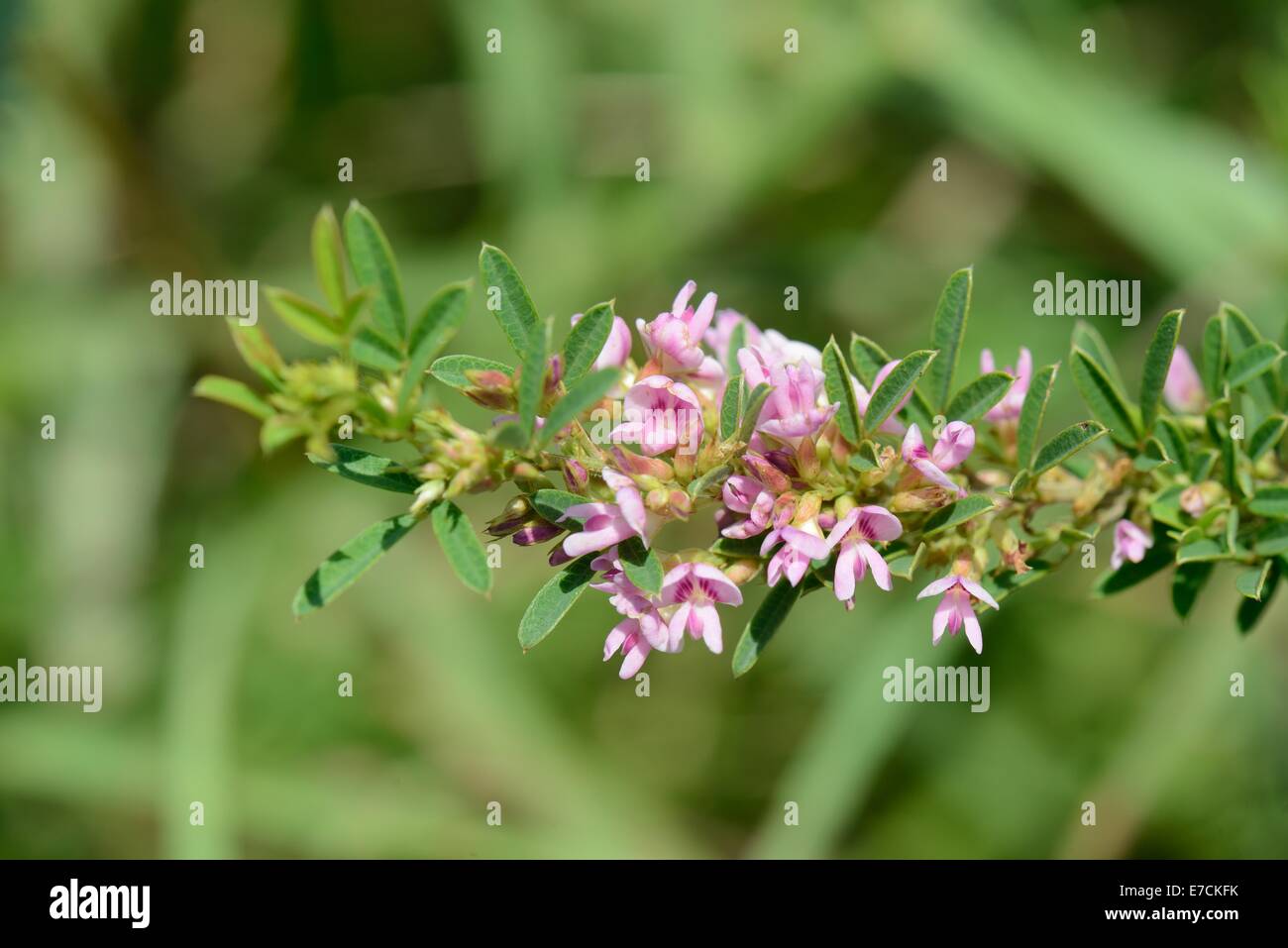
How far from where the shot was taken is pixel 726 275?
4.05 m

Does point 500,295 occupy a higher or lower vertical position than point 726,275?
lower

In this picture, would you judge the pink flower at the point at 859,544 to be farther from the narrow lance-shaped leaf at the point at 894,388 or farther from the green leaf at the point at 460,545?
the green leaf at the point at 460,545

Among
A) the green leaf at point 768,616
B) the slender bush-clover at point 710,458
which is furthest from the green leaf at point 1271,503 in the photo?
the green leaf at point 768,616

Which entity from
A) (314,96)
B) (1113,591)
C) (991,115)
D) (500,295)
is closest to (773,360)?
(500,295)

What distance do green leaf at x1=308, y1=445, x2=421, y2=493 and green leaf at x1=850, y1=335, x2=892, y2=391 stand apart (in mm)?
638

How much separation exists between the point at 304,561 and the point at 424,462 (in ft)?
9.44

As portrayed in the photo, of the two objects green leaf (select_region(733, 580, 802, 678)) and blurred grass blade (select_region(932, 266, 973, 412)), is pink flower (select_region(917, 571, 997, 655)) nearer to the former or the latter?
green leaf (select_region(733, 580, 802, 678))

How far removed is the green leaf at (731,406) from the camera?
1231 mm

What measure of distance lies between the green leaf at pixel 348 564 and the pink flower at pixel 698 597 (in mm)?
329

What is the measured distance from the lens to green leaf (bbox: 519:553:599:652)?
1251mm

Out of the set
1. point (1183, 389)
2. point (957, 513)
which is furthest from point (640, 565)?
point (1183, 389)

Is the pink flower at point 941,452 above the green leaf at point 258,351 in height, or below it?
below

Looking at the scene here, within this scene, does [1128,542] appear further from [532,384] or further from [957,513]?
[532,384]
